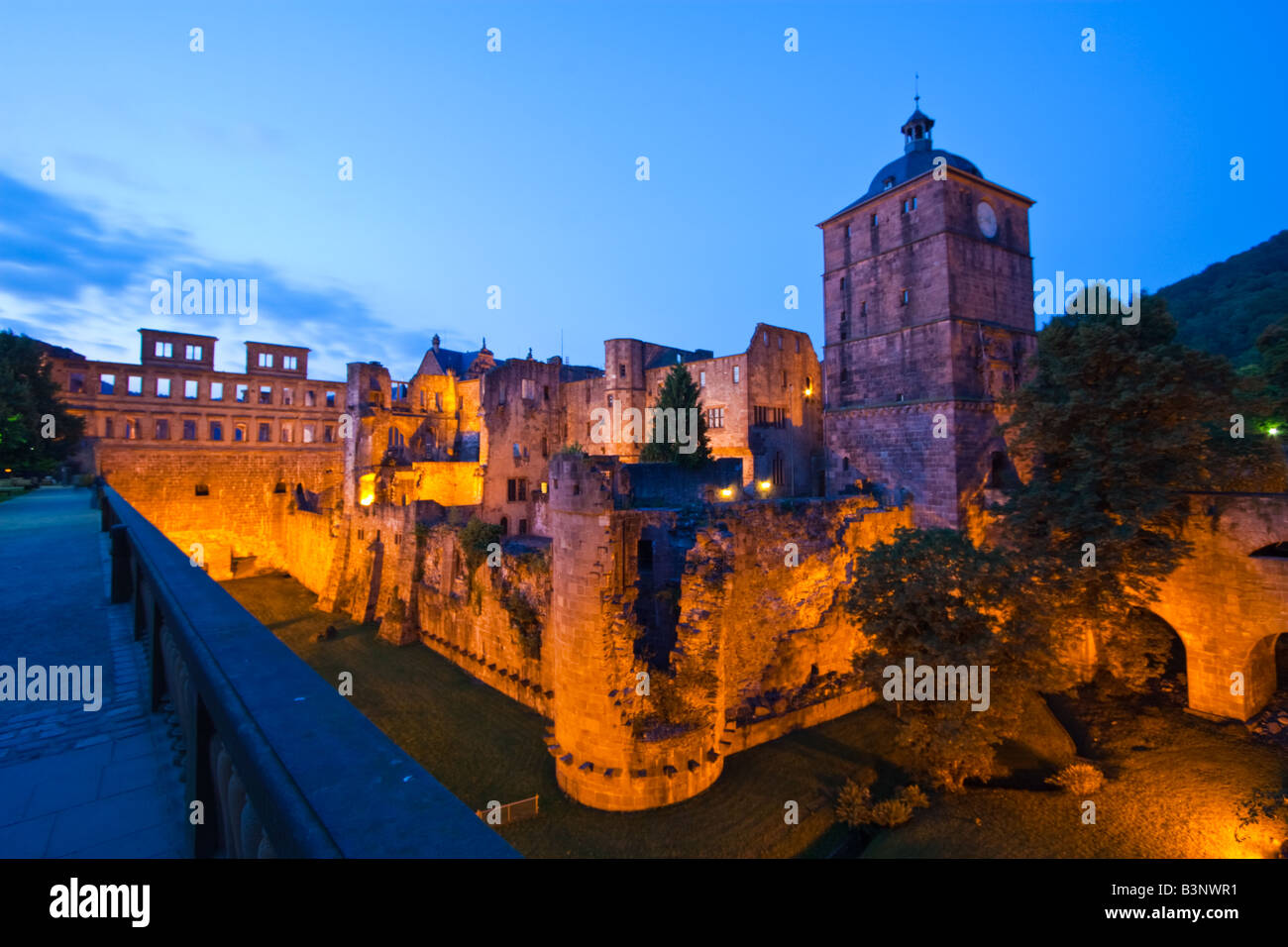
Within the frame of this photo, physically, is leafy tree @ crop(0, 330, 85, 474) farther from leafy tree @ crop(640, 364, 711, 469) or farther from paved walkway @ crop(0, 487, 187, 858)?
leafy tree @ crop(640, 364, 711, 469)

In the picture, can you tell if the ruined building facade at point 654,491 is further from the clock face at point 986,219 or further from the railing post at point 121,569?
the railing post at point 121,569

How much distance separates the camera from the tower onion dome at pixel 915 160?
31266mm

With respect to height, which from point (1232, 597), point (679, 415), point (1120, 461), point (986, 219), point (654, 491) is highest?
point (986, 219)

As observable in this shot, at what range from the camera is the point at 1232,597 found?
19984mm

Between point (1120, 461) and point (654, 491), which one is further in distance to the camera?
point (654, 491)

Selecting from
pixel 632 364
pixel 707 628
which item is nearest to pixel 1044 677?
pixel 707 628

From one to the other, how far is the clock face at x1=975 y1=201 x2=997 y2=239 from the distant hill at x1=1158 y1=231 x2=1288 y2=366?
58.2ft

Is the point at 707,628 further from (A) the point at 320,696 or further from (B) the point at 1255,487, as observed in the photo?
(B) the point at 1255,487

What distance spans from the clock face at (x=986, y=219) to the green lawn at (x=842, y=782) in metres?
22.9

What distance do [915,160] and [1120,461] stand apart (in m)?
20.2

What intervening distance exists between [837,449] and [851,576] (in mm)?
11826

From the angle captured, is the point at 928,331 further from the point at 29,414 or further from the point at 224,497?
the point at 224,497

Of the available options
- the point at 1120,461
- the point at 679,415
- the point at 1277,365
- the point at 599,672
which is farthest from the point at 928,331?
the point at 599,672

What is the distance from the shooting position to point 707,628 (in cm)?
1725
